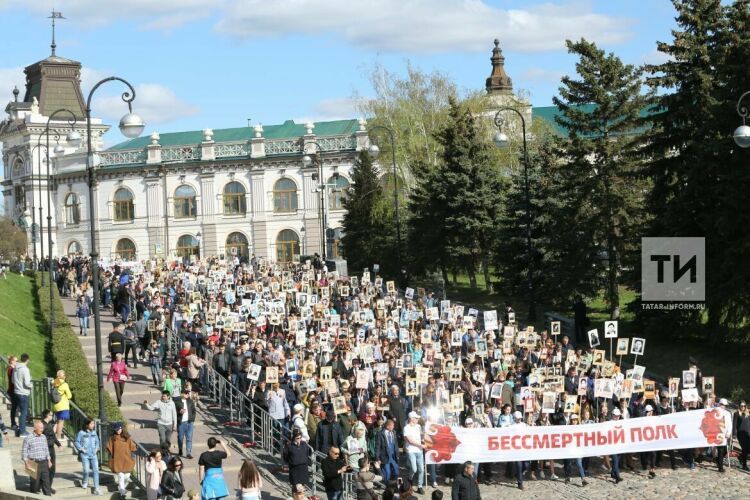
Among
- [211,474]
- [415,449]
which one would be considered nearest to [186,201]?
[415,449]

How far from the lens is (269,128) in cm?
9381

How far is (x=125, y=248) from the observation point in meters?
84.9

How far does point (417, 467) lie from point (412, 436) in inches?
26.2

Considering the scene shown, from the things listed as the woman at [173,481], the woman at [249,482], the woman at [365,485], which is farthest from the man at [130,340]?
the woman at [249,482]

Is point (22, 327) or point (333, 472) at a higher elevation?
point (22, 327)

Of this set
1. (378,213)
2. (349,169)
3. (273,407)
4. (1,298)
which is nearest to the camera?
(273,407)

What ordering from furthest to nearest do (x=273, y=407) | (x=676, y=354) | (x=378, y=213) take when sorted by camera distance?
(x=378, y=213) → (x=676, y=354) → (x=273, y=407)

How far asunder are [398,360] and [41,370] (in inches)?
382

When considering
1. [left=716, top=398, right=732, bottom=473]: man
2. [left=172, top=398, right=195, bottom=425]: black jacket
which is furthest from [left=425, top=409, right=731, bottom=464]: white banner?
[left=172, top=398, right=195, bottom=425]: black jacket

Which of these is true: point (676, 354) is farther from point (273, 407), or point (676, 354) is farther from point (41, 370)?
point (41, 370)

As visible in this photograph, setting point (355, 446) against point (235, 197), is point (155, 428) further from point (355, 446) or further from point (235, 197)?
point (235, 197)

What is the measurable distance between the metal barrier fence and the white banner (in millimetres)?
2088

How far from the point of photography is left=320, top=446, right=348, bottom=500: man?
59.9 ft

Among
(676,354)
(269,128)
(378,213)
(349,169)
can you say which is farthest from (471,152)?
(269,128)
